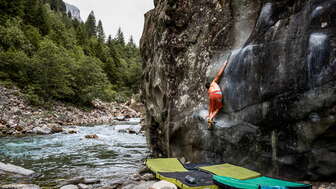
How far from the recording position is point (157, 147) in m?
8.84

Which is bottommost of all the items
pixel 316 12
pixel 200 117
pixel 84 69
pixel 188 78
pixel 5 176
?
pixel 5 176

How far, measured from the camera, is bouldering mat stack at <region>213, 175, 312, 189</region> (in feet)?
11.2

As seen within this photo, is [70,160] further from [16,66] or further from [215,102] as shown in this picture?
[16,66]

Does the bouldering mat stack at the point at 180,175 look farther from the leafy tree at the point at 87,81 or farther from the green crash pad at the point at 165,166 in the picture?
the leafy tree at the point at 87,81

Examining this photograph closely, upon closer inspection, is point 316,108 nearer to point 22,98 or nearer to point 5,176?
point 5,176

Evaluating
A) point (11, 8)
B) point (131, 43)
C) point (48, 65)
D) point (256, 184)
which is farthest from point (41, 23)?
point (256, 184)

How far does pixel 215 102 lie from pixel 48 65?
85.1 ft

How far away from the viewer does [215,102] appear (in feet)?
17.8

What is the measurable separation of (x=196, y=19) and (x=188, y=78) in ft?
5.77

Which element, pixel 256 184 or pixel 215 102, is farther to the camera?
pixel 215 102

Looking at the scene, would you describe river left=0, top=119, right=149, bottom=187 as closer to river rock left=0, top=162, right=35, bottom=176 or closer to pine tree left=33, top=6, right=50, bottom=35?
river rock left=0, top=162, right=35, bottom=176

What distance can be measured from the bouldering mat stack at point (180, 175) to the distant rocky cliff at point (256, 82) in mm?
923

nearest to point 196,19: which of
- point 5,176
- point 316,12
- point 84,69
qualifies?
point 316,12

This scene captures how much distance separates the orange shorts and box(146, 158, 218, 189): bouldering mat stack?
1455mm
